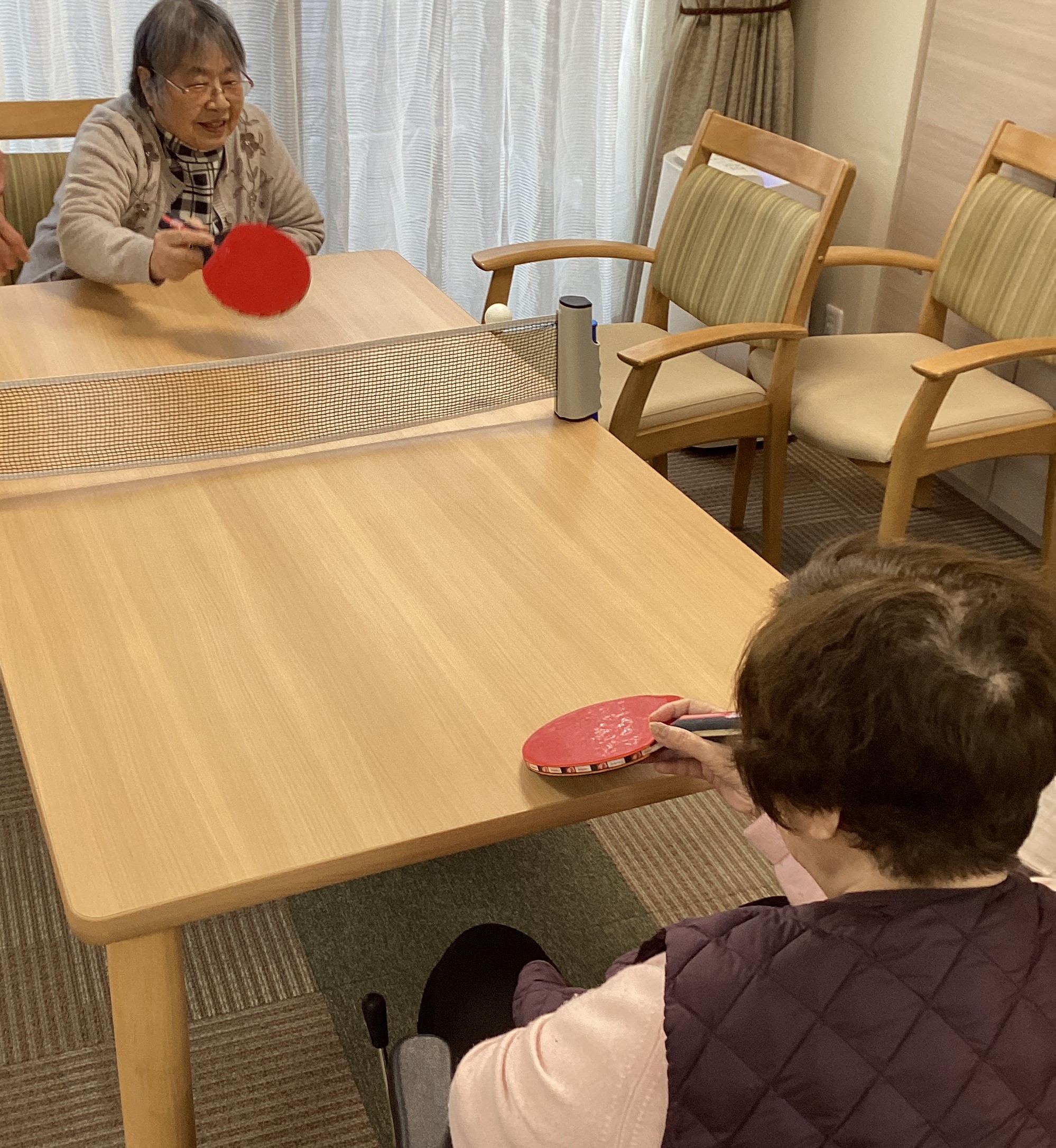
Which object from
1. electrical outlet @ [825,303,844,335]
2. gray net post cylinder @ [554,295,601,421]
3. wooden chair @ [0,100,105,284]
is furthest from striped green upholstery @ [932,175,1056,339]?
wooden chair @ [0,100,105,284]

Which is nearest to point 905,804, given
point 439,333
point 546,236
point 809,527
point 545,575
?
point 545,575

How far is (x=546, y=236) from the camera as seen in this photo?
4.61 meters

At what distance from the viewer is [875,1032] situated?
3.12 ft

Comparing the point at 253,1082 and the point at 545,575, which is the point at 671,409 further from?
the point at 253,1082

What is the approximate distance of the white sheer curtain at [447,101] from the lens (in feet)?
12.6

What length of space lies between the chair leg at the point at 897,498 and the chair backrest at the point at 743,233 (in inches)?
19.2

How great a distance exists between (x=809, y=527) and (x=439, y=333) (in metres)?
1.73

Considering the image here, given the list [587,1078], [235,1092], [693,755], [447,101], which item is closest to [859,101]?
[447,101]

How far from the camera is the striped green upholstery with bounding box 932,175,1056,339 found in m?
3.18

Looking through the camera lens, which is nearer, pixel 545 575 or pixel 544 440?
pixel 545 575

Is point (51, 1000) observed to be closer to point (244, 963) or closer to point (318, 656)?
point (244, 963)

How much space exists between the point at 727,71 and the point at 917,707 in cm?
389

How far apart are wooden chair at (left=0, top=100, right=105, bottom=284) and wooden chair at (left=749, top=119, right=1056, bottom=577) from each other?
1.84m

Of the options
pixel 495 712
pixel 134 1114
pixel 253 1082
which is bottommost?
pixel 253 1082
